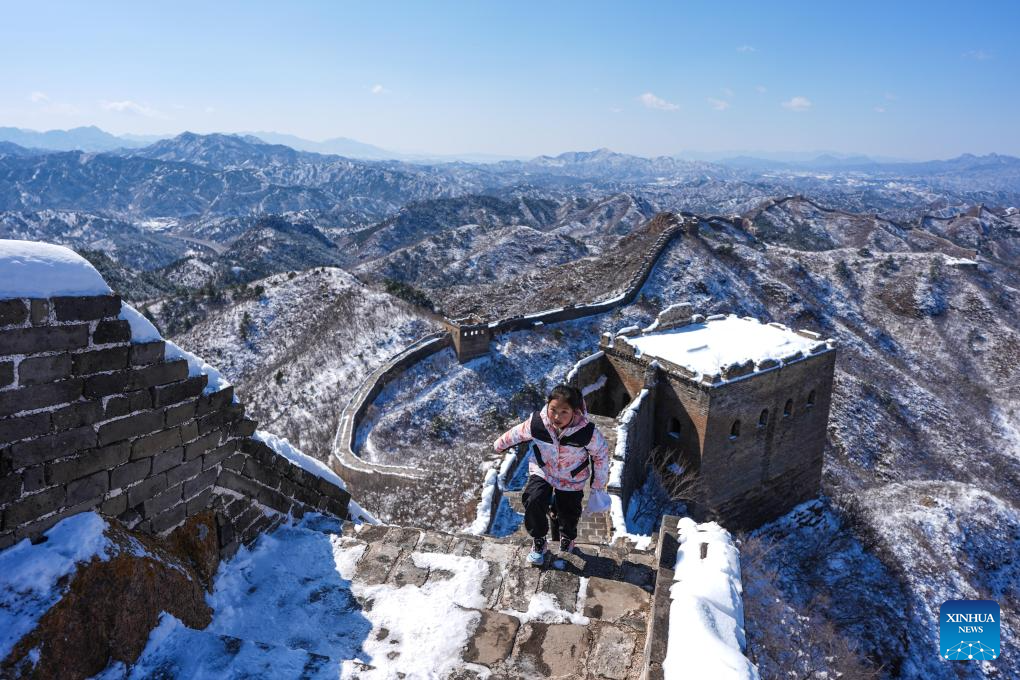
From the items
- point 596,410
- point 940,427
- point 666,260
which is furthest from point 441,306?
point 940,427

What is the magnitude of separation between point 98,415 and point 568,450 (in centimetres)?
421

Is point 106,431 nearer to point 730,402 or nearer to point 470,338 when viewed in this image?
point 730,402

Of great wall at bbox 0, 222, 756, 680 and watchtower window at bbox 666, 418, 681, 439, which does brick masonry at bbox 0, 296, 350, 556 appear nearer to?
great wall at bbox 0, 222, 756, 680

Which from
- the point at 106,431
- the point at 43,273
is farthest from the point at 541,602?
the point at 43,273

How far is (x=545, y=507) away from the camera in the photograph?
20.4 feet

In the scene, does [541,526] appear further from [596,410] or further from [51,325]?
→ [596,410]

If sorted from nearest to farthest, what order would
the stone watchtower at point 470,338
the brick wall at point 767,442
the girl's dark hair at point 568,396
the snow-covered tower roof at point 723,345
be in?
the girl's dark hair at point 568,396
the brick wall at point 767,442
the snow-covered tower roof at point 723,345
the stone watchtower at point 470,338

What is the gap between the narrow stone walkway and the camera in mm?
4309

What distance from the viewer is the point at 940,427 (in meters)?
32.0

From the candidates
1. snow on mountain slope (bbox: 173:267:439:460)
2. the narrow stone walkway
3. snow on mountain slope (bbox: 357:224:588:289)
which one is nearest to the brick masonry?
the narrow stone walkway

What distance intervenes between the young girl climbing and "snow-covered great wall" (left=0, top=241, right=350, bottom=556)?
2.99 m

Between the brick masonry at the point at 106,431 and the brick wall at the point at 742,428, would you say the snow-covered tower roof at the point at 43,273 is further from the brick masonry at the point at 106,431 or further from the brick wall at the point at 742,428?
the brick wall at the point at 742,428

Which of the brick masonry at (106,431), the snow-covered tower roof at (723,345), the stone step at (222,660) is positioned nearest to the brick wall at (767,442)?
the snow-covered tower roof at (723,345)

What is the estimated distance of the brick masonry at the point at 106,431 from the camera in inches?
153
